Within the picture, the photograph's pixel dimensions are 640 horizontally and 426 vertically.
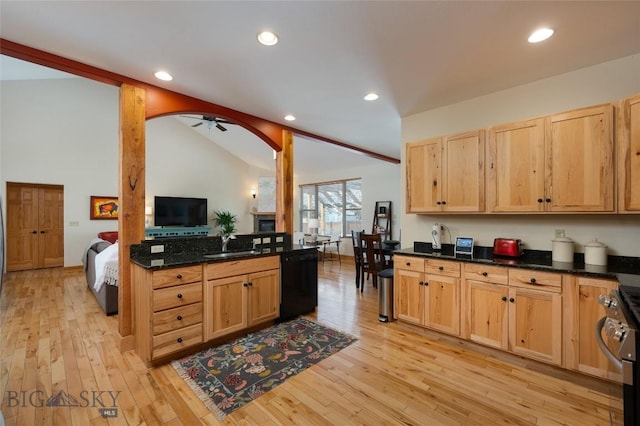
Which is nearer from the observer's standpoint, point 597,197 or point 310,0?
point 310,0

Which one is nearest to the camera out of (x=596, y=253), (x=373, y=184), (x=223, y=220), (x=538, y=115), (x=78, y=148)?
(x=596, y=253)

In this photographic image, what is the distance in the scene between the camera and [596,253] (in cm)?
227

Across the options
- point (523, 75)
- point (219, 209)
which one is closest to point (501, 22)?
point (523, 75)

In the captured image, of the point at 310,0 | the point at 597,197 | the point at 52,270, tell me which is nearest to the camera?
the point at 310,0

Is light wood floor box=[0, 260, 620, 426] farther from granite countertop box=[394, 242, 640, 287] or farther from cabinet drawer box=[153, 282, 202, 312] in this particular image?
granite countertop box=[394, 242, 640, 287]

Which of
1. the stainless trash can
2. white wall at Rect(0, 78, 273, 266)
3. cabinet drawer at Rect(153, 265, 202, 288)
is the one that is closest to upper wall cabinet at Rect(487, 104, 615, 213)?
the stainless trash can

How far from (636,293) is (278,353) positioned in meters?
2.56

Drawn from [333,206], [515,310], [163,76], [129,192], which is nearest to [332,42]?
[163,76]

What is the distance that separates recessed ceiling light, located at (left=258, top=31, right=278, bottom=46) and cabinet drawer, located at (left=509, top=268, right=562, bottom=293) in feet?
8.92

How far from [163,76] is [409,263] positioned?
10.4 ft

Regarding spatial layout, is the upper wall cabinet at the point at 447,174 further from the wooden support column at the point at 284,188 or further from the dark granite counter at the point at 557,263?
the wooden support column at the point at 284,188

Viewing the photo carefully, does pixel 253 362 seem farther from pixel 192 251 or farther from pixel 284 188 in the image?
pixel 284 188

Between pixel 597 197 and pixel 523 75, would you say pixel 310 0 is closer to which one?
pixel 523 75

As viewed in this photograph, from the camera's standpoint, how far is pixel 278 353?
2590 mm
